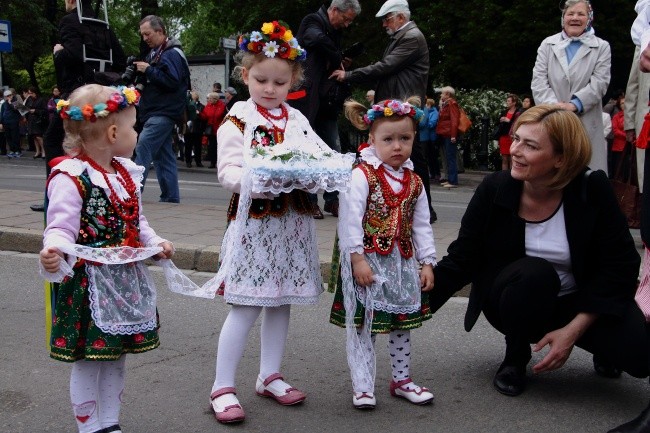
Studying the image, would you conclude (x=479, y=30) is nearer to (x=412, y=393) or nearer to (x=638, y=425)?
(x=412, y=393)

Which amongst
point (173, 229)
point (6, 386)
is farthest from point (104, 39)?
point (6, 386)

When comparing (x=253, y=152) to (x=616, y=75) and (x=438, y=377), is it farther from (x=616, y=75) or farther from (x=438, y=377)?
(x=616, y=75)

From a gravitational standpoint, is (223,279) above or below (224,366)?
above

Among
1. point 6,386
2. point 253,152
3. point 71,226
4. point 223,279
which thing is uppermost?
point 253,152

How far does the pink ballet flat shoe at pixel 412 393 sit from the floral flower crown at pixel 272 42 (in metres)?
1.53

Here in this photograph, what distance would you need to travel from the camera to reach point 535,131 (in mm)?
3748

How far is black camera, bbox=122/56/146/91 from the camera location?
834 cm

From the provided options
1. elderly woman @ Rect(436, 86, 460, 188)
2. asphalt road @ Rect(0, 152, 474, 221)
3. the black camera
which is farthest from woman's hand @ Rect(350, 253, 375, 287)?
elderly woman @ Rect(436, 86, 460, 188)

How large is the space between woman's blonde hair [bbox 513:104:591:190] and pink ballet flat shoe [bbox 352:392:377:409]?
1.24 metres

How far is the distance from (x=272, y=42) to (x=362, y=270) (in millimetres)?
1025

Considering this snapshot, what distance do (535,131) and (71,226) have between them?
2.01 metres

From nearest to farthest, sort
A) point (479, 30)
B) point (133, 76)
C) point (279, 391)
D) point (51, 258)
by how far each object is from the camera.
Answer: point (51, 258) → point (279, 391) → point (133, 76) → point (479, 30)

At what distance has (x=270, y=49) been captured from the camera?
139 inches

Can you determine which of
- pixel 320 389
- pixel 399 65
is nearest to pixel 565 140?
pixel 320 389
